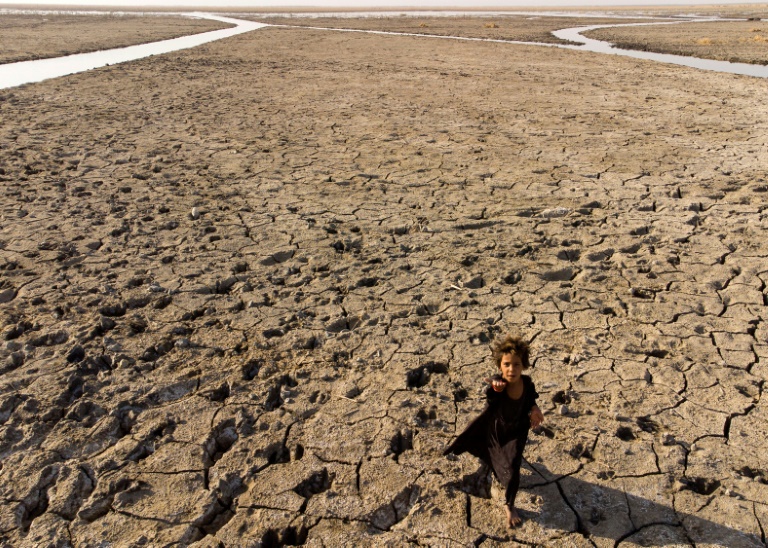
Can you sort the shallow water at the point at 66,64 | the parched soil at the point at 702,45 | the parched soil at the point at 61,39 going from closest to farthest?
1. the shallow water at the point at 66,64
2. the parched soil at the point at 702,45
3. the parched soil at the point at 61,39

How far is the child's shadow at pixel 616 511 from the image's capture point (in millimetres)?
2088

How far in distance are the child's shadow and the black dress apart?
12 centimetres

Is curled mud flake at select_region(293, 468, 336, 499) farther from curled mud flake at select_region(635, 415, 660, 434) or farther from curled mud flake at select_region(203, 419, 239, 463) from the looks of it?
curled mud flake at select_region(635, 415, 660, 434)

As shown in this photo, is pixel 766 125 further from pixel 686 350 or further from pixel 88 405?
pixel 88 405

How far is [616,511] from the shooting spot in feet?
7.20

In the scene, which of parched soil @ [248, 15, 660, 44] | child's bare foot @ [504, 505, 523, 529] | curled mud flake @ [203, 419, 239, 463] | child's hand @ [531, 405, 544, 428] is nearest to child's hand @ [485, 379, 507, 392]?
child's hand @ [531, 405, 544, 428]

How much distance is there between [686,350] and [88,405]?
335cm

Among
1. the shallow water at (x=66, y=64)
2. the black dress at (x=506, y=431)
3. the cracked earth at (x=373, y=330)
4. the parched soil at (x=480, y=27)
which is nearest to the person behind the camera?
the black dress at (x=506, y=431)

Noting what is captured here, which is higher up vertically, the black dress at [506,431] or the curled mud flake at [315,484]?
the black dress at [506,431]

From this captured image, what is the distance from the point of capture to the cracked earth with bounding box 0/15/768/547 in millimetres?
2248

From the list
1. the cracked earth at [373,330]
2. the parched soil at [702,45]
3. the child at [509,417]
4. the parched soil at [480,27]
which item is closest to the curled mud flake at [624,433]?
the cracked earth at [373,330]

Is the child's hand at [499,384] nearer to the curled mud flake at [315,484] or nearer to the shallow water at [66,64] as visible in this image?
the curled mud flake at [315,484]

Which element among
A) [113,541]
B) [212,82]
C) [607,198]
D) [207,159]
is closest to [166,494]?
[113,541]

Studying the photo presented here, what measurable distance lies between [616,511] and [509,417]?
1.99 feet
